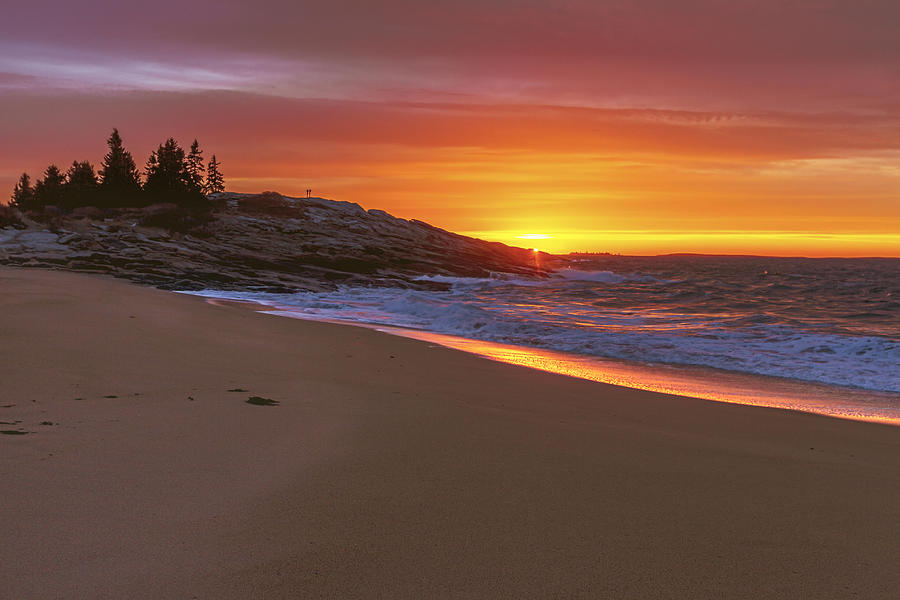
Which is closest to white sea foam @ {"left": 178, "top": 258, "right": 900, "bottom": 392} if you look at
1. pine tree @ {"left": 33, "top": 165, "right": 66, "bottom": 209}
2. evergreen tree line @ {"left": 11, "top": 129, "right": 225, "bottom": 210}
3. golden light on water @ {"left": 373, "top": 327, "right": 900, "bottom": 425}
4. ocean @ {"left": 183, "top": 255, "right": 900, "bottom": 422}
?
ocean @ {"left": 183, "top": 255, "right": 900, "bottom": 422}

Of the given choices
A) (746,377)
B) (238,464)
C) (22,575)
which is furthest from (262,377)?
(746,377)

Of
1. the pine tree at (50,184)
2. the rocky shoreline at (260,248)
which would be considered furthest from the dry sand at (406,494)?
the pine tree at (50,184)

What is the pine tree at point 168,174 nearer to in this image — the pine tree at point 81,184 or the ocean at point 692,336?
the pine tree at point 81,184

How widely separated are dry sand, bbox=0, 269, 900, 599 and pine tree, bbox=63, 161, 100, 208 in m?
65.5

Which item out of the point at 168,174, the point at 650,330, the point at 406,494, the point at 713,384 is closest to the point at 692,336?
the point at 650,330

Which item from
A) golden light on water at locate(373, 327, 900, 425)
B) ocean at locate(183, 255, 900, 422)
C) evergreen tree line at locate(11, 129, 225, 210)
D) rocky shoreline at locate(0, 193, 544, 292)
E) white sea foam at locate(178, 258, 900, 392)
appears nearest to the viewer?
golden light on water at locate(373, 327, 900, 425)

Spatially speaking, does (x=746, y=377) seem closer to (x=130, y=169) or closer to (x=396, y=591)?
(x=396, y=591)

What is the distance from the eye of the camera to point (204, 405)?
5449 mm

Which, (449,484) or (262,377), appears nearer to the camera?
(449,484)

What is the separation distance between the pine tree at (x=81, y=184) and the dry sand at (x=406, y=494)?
6545 centimetres

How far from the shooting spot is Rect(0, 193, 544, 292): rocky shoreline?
102ft

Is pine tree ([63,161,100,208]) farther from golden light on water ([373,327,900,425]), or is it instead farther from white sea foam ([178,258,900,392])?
golden light on water ([373,327,900,425])

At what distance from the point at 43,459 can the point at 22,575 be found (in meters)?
1.40

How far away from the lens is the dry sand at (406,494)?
8.93 ft
